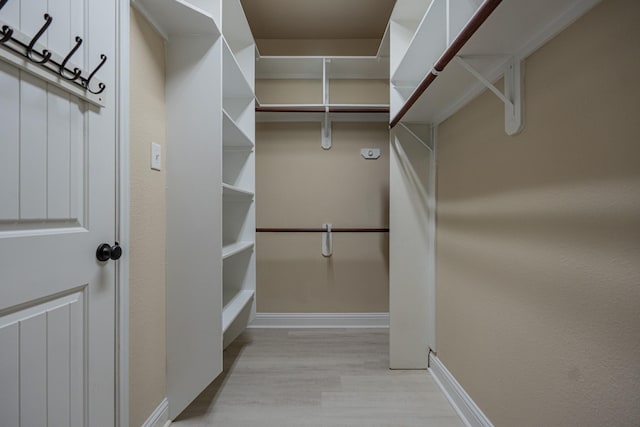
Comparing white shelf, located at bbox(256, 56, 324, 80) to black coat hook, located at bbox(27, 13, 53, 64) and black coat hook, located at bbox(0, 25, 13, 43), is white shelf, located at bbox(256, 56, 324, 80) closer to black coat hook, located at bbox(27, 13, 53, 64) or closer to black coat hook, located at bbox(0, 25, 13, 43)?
black coat hook, located at bbox(27, 13, 53, 64)

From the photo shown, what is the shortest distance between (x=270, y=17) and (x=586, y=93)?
2.11 metres

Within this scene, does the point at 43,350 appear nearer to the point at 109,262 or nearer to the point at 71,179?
the point at 109,262

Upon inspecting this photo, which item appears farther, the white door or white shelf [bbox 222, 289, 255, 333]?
white shelf [bbox 222, 289, 255, 333]

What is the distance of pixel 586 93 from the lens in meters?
0.74

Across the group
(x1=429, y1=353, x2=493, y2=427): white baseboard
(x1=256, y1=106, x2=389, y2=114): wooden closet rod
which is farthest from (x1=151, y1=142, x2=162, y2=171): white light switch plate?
(x1=429, y1=353, x2=493, y2=427): white baseboard

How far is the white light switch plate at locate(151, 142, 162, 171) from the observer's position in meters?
1.18

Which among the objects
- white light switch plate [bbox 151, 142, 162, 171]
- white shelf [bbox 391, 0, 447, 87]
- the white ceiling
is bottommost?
white light switch plate [bbox 151, 142, 162, 171]

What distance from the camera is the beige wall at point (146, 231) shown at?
107 cm

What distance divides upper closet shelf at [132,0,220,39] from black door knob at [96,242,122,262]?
895 mm

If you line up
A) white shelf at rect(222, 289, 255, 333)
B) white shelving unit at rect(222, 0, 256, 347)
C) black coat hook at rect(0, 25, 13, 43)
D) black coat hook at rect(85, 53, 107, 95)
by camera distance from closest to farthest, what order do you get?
black coat hook at rect(0, 25, 13, 43) < black coat hook at rect(85, 53, 107, 95) < white shelf at rect(222, 289, 255, 333) < white shelving unit at rect(222, 0, 256, 347)

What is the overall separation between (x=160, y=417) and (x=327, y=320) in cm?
138

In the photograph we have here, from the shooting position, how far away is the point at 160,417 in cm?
125

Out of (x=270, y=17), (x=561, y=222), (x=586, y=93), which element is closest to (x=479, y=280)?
(x=561, y=222)

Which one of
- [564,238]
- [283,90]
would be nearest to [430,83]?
[564,238]
